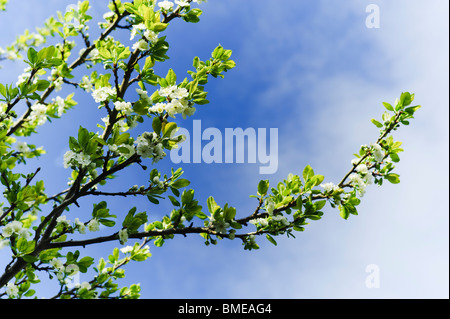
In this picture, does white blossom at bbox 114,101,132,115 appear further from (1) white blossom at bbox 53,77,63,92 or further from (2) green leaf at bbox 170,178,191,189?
(1) white blossom at bbox 53,77,63,92

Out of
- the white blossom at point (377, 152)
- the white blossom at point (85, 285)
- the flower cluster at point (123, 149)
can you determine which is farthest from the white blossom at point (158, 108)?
the white blossom at point (85, 285)

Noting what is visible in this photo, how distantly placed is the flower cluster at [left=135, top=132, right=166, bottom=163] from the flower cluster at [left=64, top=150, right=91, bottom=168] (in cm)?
41

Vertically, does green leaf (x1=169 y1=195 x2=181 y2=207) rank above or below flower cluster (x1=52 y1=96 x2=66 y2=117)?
below

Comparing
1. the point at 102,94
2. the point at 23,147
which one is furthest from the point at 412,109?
the point at 23,147

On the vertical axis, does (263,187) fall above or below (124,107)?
below

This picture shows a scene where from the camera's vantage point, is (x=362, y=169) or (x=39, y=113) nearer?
(x=362, y=169)

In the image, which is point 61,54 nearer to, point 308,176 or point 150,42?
point 150,42

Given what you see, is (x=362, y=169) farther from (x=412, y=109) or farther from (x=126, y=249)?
(x=126, y=249)

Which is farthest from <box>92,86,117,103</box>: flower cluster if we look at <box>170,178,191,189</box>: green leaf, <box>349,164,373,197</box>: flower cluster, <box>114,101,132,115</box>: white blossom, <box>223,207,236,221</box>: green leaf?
<box>349,164,373,197</box>: flower cluster

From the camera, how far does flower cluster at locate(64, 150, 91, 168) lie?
7.80 ft

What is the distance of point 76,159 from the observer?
2377 mm

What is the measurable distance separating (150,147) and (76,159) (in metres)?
0.58
